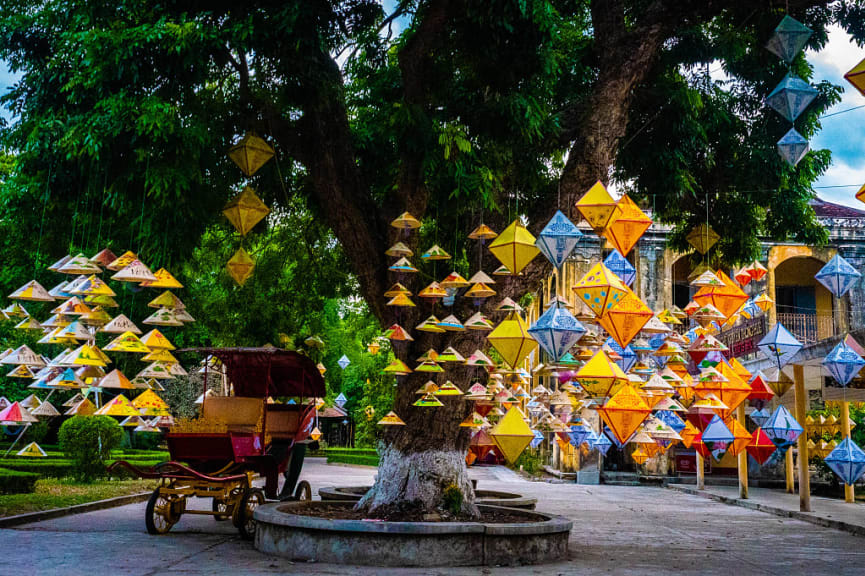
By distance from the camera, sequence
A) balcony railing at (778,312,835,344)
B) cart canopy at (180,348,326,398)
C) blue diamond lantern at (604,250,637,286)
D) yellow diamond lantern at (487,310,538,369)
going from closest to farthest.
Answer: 1. yellow diamond lantern at (487,310,538,369)
2. blue diamond lantern at (604,250,637,286)
3. cart canopy at (180,348,326,398)
4. balcony railing at (778,312,835,344)

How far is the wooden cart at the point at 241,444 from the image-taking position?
32.0 feet

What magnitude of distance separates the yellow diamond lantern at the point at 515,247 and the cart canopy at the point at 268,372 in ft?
13.3

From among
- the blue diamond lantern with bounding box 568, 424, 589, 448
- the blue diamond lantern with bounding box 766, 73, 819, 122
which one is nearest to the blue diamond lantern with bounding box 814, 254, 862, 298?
the blue diamond lantern with bounding box 766, 73, 819, 122

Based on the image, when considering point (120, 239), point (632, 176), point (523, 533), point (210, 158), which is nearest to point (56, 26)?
point (210, 158)

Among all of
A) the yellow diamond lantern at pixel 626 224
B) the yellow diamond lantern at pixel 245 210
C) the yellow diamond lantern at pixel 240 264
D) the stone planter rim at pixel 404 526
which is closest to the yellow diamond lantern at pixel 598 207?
the yellow diamond lantern at pixel 626 224

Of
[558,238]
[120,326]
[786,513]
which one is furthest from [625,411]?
[786,513]

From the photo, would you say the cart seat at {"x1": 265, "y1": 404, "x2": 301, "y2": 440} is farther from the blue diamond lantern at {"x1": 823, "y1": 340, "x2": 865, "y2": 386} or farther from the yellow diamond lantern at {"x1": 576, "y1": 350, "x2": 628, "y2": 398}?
the blue diamond lantern at {"x1": 823, "y1": 340, "x2": 865, "y2": 386}

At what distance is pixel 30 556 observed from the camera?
7.64 metres

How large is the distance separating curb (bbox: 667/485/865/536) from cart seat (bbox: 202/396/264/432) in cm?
1068

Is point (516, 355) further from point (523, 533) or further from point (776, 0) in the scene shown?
point (776, 0)

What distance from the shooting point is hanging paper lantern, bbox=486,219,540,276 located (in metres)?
8.38

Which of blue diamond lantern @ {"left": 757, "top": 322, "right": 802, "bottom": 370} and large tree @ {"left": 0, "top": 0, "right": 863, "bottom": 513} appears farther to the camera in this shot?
blue diamond lantern @ {"left": 757, "top": 322, "right": 802, "bottom": 370}

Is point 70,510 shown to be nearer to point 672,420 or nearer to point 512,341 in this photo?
point 512,341

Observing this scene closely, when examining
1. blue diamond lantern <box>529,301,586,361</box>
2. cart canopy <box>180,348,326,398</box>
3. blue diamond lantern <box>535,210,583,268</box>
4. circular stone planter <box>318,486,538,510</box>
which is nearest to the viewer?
blue diamond lantern <box>529,301,586,361</box>
